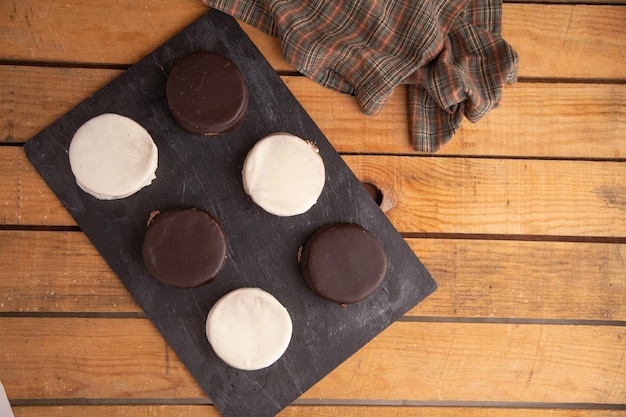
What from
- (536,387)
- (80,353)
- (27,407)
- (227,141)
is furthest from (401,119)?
(27,407)

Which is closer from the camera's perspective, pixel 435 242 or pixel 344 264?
pixel 344 264

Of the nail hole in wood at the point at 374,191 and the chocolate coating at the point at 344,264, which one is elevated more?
the nail hole in wood at the point at 374,191

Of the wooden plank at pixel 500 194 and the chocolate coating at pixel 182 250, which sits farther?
the wooden plank at pixel 500 194

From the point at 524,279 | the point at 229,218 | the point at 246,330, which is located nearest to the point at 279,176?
the point at 229,218

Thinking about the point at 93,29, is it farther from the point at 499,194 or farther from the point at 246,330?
the point at 499,194

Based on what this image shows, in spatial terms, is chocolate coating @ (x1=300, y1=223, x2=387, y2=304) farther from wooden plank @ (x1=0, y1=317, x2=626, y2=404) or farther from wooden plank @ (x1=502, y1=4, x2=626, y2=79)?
wooden plank @ (x1=502, y1=4, x2=626, y2=79)

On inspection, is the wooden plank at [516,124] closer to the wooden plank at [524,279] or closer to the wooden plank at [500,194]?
the wooden plank at [500,194]

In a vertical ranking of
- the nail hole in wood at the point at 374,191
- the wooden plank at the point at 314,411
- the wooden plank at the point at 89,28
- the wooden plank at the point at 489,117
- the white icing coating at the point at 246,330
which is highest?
the wooden plank at the point at 89,28

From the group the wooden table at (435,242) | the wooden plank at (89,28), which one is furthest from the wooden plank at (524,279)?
the wooden plank at (89,28)
